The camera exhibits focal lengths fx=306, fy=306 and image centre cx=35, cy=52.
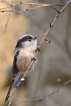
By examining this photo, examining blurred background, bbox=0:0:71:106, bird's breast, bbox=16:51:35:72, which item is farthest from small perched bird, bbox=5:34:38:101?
blurred background, bbox=0:0:71:106

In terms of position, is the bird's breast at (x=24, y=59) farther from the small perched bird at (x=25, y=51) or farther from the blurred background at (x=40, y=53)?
the blurred background at (x=40, y=53)

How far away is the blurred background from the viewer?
3877 mm

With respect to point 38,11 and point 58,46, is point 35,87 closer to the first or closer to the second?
point 58,46

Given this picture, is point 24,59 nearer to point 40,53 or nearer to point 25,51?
point 25,51

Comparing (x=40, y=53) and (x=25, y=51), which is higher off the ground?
(x=25, y=51)

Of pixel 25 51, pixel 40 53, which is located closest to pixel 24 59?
pixel 25 51

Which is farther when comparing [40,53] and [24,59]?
[40,53]

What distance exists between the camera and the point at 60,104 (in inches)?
159

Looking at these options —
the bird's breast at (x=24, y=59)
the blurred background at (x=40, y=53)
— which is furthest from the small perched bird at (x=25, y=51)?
the blurred background at (x=40, y=53)

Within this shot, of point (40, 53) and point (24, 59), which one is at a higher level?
point (24, 59)

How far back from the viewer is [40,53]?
396 cm

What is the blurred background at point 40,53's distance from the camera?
3.88m

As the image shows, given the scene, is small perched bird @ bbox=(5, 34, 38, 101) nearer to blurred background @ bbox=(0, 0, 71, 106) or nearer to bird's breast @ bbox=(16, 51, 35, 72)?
bird's breast @ bbox=(16, 51, 35, 72)

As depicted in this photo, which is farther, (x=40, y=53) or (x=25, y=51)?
(x=40, y=53)
